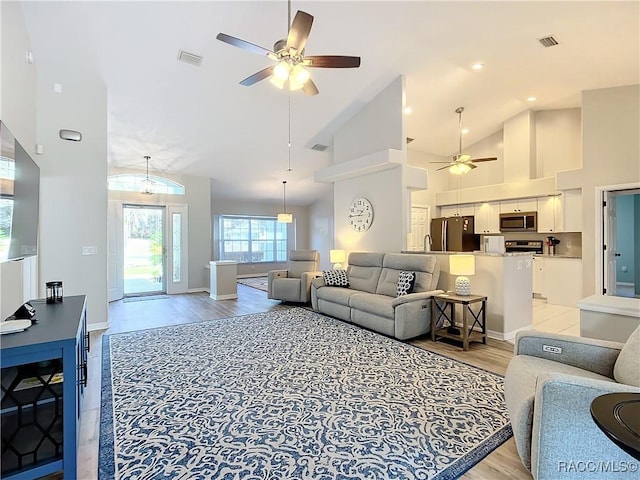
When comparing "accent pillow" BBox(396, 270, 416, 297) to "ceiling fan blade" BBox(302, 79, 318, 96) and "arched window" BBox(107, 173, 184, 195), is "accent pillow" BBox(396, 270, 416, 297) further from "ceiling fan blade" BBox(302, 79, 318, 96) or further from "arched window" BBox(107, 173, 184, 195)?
"arched window" BBox(107, 173, 184, 195)

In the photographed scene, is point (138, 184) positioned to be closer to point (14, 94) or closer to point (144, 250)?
point (144, 250)

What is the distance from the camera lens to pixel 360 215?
617 cm

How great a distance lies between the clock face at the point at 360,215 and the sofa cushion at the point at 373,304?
177 cm

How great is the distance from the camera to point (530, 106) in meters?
6.73

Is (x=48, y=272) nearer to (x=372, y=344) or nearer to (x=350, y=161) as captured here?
(x=372, y=344)

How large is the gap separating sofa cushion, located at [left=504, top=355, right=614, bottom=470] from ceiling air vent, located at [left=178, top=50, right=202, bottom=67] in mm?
4959

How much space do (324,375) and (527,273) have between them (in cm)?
330

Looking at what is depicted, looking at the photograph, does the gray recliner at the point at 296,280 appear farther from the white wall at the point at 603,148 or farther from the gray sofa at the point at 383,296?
the white wall at the point at 603,148

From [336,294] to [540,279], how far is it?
4.63m

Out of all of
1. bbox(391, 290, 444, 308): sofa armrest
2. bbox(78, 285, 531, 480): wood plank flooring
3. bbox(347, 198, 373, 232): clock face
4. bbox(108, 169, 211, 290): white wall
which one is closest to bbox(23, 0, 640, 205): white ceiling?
bbox(108, 169, 211, 290): white wall

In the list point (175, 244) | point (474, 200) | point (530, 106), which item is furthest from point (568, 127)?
point (175, 244)

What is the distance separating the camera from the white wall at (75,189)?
14.1 feet

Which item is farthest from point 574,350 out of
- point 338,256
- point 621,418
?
point 338,256

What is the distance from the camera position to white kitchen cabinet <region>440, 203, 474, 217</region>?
807 centimetres
